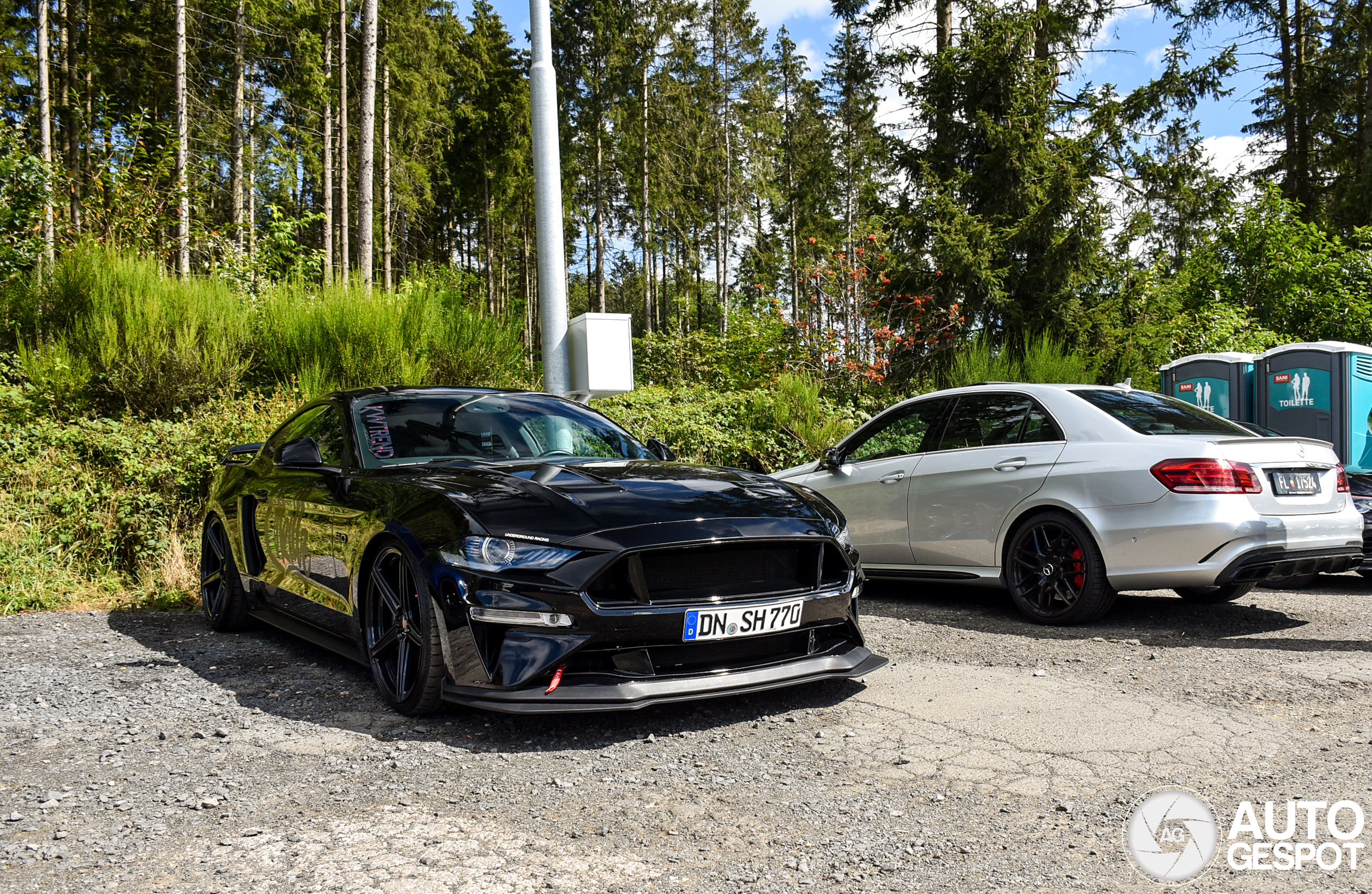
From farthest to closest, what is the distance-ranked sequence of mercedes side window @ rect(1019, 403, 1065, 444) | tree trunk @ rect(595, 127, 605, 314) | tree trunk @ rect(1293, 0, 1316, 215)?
tree trunk @ rect(595, 127, 605, 314) → tree trunk @ rect(1293, 0, 1316, 215) → mercedes side window @ rect(1019, 403, 1065, 444)

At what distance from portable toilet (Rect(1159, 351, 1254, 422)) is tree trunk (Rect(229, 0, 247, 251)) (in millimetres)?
21886

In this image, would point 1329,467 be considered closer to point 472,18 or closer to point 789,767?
point 789,767

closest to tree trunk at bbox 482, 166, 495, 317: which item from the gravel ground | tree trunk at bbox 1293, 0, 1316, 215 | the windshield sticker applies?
tree trunk at bbox 1293, 0, 1316, 215

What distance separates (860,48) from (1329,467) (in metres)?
15.8

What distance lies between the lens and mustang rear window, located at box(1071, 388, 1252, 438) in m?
5.84

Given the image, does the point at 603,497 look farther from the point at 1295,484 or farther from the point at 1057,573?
the point at 1295,484

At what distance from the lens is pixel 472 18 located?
39750 millimetres

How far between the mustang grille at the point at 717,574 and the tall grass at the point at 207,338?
17.0ft

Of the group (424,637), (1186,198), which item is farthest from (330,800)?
(1186,198)

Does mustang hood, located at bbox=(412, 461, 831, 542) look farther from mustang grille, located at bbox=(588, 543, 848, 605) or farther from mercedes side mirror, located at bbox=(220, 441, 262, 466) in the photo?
mercedes side mirror, located at bbox=(220, 441, 262, 466)

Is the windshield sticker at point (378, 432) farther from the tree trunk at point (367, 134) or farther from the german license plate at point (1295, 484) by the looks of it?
the tree trunk at point (367, 134)

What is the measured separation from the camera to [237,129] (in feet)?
82.0

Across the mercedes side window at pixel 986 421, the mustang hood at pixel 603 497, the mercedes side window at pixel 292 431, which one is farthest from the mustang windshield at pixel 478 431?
the mercedes side window at pixel 986 421

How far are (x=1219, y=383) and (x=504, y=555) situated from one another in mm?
9733
